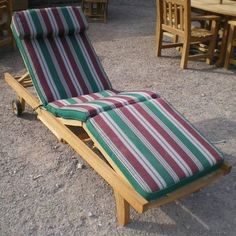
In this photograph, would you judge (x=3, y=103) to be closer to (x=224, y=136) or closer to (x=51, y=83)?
(x=51, y=83)

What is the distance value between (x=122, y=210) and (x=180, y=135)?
679 millimetres

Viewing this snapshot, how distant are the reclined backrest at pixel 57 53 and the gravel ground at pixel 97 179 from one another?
0.53 metres

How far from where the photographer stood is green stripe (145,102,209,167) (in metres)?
2.61

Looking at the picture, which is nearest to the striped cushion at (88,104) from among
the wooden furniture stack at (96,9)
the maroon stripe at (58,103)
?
the maroon stripe at (58,103)

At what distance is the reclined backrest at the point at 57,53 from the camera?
3.59 m

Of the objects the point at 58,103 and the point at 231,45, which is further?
the point at 231,45

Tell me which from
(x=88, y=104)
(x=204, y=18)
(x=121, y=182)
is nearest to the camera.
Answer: (x=121, y=182)

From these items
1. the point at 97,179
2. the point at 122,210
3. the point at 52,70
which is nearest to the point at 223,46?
the point at 52,70

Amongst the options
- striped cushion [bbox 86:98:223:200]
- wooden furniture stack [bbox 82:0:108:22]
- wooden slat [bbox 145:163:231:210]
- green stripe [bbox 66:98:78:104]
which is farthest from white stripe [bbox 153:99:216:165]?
wooden furniture stack [bbox 82:0:108:22]

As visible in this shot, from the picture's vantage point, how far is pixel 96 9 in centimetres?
841

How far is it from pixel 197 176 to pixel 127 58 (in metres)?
3.65

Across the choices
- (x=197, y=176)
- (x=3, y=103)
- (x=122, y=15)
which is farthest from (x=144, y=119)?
(x=122, y=15)

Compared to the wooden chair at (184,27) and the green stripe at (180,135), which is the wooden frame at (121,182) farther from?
the wooden chair at (184,27)

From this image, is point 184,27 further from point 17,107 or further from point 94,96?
point 17,107
